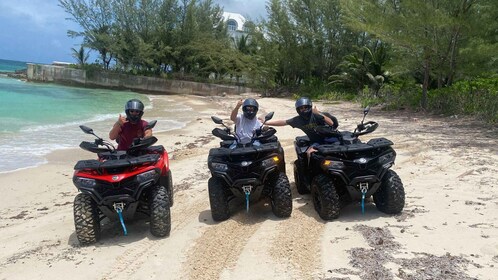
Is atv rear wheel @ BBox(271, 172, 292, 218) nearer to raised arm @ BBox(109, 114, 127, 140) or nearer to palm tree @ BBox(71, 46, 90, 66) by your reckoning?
raised arm @ BBox(109, 114, 127, 140)

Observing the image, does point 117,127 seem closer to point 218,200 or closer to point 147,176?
point 147,176

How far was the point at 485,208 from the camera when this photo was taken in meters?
4.65

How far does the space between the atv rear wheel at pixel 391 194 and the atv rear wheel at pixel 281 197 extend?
3.22 feet

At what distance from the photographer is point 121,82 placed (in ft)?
131

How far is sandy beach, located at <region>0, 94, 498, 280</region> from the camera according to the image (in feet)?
11.5

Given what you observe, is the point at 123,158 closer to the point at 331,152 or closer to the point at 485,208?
the point at 331,152

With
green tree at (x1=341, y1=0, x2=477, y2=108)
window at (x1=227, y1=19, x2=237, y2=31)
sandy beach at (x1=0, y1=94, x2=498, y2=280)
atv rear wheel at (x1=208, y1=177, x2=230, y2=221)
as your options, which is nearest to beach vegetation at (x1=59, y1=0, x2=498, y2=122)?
green tree at (x1=341, y1=0, x2=477, y2=108)

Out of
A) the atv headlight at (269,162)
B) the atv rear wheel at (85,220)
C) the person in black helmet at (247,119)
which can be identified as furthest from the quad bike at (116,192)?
the person in black helmet at (247,119)

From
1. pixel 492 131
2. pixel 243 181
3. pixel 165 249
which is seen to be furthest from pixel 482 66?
pixel 165 249

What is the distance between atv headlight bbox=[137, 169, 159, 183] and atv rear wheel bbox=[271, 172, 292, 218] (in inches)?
49.5

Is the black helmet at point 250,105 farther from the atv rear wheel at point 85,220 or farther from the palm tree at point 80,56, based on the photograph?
the palm tree at point 80,56

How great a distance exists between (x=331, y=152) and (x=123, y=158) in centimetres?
213

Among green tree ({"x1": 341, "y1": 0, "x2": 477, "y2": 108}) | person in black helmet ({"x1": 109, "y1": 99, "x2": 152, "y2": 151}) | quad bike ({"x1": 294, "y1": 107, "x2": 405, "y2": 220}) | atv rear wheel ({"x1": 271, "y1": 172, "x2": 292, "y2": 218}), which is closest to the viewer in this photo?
quad bike ({"x1": 294, "y1": 107, "x2": 405, "y2": 220})

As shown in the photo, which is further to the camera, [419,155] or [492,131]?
[492,131]
